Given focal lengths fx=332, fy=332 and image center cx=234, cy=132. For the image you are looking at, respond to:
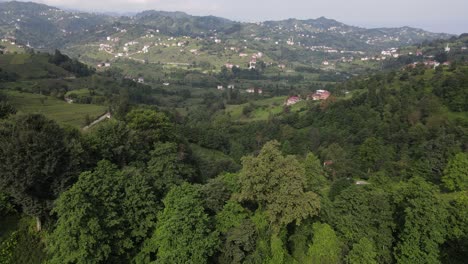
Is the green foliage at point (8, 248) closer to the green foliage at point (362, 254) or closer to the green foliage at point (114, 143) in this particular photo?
the green foliage at point (114, 143)

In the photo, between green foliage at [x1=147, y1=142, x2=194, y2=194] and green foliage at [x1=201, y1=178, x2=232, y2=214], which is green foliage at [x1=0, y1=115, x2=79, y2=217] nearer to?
green foliage at [x1=147, y1=142, x2=194, y2=194]

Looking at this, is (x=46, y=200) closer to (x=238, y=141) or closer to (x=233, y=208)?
(x=233, y=208)

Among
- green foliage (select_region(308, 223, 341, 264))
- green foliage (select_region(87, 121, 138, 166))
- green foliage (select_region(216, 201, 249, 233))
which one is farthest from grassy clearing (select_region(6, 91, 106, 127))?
green foliage (select_region(308, 223, 341, 264))

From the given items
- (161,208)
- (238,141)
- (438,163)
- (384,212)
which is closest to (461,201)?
(384,212)

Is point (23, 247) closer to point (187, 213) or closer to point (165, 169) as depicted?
point (165, 169)

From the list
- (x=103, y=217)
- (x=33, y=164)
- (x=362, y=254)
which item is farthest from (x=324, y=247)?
(x=33, y=164)
